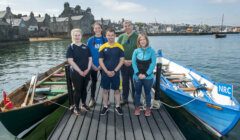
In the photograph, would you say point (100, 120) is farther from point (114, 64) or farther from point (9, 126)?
point (9, 126)

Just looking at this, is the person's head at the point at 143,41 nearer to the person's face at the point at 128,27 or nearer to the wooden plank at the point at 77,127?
the person's face at the point at 128,27

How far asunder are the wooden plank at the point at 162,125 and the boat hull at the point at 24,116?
360cm

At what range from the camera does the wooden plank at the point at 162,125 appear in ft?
17.3

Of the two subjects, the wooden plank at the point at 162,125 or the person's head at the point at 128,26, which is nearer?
the wooden plank at the point at 162,125

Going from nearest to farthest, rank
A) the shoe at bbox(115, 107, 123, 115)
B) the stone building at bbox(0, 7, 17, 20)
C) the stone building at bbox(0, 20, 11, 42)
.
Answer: the shoe at bbox(115, 107, 123, 115) < the stone building at bbox(0, 20, 11, 42) < the stone building at bbox(0, 7, 17, 20)

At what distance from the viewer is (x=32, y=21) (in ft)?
300

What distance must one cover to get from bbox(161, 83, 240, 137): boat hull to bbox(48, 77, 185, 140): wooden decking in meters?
1.75

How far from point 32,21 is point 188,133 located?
94.8 metres

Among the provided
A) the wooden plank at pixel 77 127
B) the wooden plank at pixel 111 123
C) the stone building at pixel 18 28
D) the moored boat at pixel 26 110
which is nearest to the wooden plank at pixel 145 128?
the wooden plank at pixel 111 123

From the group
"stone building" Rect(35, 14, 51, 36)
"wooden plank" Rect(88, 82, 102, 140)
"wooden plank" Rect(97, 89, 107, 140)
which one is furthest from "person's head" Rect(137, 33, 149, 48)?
"stone building" Rect(35, 14, 51, 36)

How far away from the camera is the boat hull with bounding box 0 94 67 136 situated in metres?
6.64

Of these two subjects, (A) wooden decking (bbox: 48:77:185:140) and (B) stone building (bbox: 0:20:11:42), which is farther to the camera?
(B) stone building (bbox: 0:20:11:42)

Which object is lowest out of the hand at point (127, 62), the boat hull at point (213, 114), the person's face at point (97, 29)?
the boat hull at point (213, 114)

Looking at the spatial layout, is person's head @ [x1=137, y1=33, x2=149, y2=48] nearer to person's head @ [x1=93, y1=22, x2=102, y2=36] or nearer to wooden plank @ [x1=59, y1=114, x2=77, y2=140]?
person's head @ [x1=93, y1=22, x2=102, y2=36]
